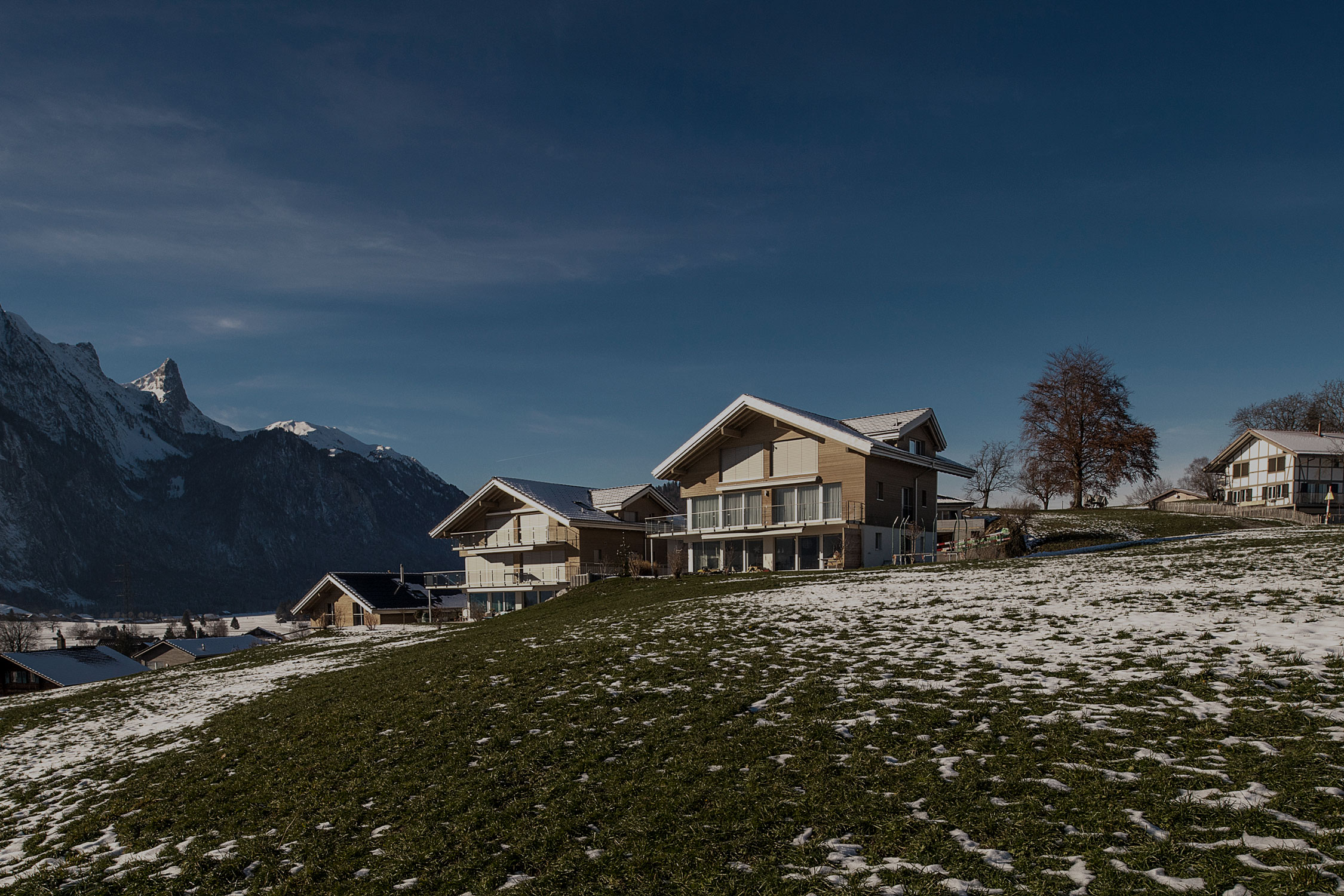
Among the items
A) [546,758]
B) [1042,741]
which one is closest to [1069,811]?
[1042,741]

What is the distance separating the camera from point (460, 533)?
5391cm

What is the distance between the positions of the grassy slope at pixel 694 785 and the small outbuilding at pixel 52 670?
163ft

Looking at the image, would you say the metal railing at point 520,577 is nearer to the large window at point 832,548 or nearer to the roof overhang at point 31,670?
the large window at point 832,548

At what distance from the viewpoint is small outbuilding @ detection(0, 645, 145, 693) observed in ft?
172

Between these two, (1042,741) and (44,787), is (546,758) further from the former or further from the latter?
(44,787)

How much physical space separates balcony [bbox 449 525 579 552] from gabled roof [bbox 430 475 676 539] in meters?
0.98

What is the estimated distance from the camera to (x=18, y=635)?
128m

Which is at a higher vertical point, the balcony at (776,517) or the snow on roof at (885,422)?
the snow on roof at (885,422)

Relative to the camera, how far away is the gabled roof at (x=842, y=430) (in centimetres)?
3756

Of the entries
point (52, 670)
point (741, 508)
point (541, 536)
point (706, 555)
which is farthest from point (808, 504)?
point (52, 670)

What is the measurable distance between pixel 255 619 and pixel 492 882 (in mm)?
197573

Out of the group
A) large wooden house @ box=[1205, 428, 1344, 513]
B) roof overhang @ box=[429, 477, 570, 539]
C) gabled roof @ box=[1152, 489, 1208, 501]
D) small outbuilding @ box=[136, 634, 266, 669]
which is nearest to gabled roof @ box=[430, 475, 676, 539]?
roof overhang @ box=[429, 477, 570, 539]

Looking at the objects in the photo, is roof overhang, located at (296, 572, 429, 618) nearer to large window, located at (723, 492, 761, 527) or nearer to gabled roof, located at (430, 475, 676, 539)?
gabled roof, located at (430, 475, 676, 539)

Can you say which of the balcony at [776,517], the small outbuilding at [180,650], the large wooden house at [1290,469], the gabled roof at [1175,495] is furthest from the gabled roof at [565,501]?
the gabled roof at [1175,495]
